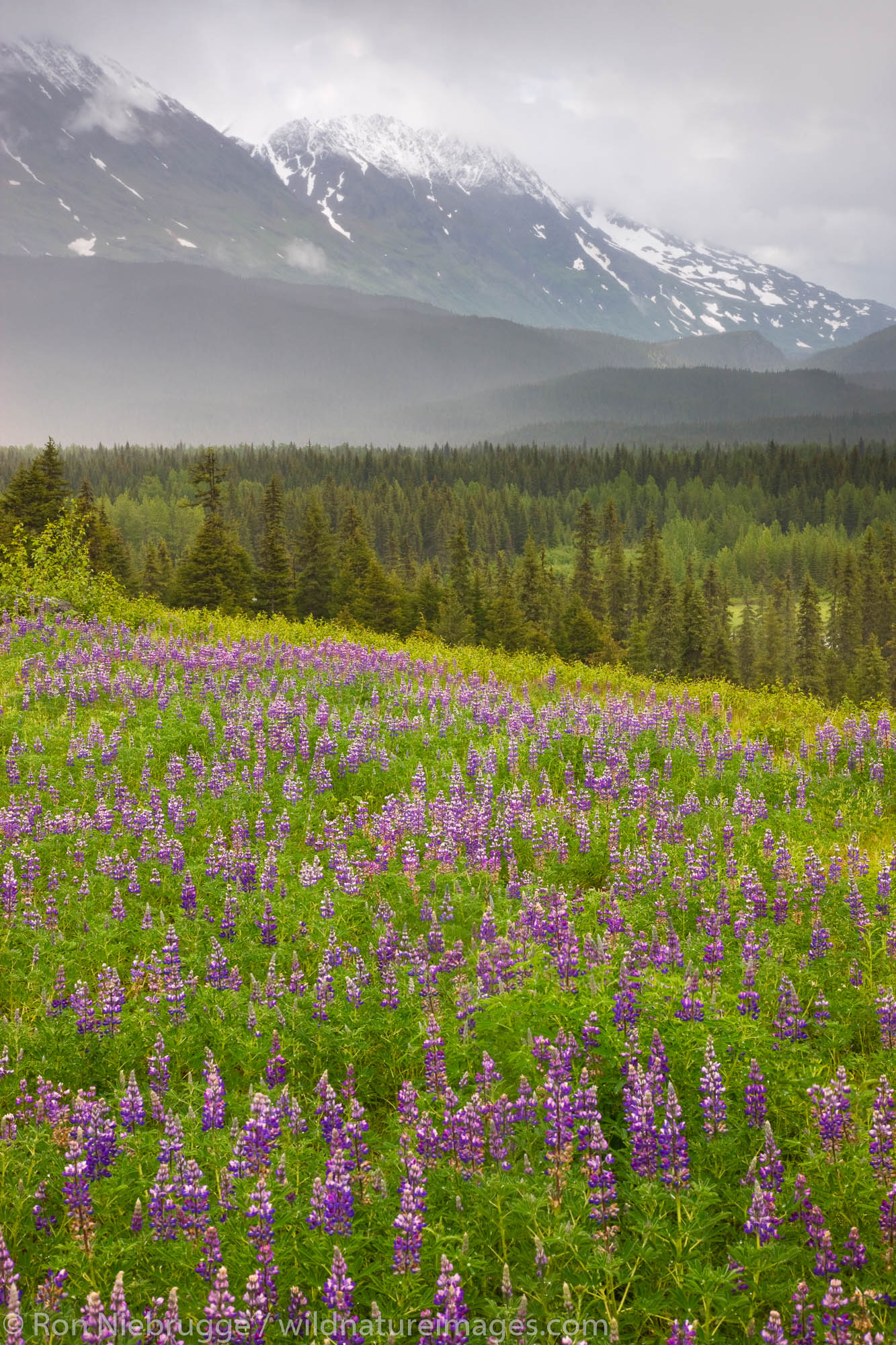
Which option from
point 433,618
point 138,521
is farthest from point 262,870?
point 138,521

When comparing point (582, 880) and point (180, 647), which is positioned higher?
point (180, 647)

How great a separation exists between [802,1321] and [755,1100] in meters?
1.14

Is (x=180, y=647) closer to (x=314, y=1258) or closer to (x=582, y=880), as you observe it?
(x=582, y=880)

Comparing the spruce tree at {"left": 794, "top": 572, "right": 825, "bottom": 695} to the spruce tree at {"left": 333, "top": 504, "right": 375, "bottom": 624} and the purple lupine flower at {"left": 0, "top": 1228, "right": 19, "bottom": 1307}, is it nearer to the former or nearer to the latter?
the spruce tree at {"left": 333, "top": 504, "right": 375, "bottom": 624}

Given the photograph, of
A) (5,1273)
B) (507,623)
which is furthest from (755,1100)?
(507,623)

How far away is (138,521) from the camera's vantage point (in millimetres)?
172875

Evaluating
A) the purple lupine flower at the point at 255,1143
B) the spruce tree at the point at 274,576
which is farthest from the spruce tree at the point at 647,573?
the purple lupine flower at the point at 255,1143

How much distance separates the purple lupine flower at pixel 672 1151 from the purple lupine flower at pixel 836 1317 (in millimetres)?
760

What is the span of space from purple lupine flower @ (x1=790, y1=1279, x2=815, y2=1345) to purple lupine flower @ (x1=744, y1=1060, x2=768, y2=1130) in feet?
3.38

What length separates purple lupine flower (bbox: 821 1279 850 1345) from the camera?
3.42 m

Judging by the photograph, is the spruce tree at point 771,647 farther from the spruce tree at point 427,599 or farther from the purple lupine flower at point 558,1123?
the purple lupine flower at point 558,1123

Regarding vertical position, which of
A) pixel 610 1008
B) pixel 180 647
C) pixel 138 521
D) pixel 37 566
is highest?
pixel 138 521

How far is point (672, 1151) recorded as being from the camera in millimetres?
4242

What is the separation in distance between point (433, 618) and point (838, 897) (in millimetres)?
60078
